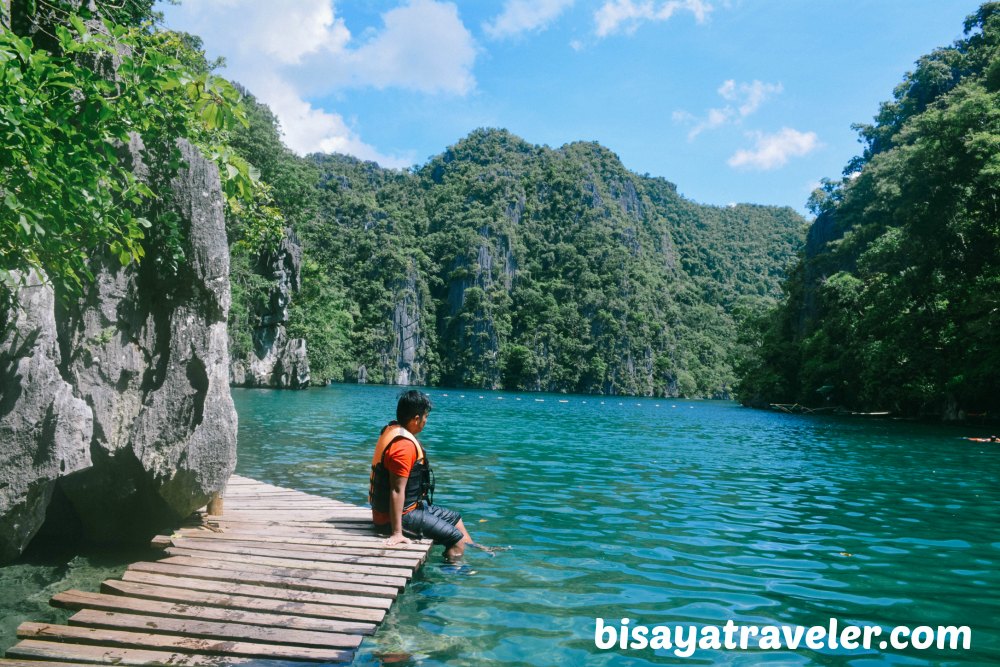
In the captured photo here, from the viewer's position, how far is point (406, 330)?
11781 cm

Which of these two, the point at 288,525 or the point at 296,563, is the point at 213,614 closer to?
the point at 296,563

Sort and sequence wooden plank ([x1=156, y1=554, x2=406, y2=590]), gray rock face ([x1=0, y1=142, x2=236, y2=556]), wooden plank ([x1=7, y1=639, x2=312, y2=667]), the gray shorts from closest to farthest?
wooden plank ([x1=7, y1=639, x2=312, y2=667]), wooden plank ([x1=156, y1=554, x2=406, y2=590]), gray rock face ([x1=0, y1=142, x2=236, y2=556]), the gray shorts

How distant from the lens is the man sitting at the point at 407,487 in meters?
6.25

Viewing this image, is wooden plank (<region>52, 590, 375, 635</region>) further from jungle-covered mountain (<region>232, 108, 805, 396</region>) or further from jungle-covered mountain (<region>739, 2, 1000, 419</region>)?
jungle-covered mountain (<region>232, 108, 805, 396</region>)

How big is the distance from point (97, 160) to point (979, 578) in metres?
8.91

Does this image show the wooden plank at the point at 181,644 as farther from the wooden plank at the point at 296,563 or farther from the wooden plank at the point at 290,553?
the wooden plank at the point at 290,553

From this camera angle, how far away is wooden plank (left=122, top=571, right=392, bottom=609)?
15.6ft

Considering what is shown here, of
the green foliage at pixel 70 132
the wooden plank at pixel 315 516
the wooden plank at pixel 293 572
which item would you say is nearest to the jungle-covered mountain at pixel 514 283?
the wooden plank at pixel 315 516

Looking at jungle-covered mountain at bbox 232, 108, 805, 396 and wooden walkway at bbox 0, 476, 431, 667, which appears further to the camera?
jungle-covered mountain at bbox 232, 108, 805, 396

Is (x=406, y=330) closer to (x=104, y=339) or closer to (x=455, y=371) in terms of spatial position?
(x=455, y=371)

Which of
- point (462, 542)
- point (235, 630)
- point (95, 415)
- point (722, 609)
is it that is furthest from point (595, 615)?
point (95, 415)

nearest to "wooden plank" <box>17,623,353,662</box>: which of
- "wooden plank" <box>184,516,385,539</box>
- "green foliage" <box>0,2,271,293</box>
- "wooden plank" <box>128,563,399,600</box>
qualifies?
"wooden plank" <box>128,563,399,600</box>

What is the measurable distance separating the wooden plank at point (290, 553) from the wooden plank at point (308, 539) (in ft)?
0.58

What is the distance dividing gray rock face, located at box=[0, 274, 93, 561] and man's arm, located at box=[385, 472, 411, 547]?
2.57 m
